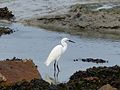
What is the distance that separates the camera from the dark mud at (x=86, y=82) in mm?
11359

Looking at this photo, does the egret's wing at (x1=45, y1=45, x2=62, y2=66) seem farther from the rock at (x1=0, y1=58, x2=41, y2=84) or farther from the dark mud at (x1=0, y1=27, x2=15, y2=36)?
the dark mud at (x1=0, y1=27, x2=15, y2=36)

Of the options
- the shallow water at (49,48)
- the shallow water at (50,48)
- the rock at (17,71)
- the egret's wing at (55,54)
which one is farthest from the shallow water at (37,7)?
the rock at (17,71)

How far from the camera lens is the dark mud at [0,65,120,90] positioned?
11.4 meters

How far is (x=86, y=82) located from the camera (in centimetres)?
1227

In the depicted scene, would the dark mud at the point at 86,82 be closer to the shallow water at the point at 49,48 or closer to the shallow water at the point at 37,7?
the shallow water at the point at 49,48

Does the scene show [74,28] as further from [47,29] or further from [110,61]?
[110,61]

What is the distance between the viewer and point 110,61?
1719cm

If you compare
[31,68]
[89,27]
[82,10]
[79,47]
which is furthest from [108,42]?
[31,68]

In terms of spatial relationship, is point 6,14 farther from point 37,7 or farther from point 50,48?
point 50,48

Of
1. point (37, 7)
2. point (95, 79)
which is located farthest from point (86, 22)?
point (95, 79)

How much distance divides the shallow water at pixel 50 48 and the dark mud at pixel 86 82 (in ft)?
3.54

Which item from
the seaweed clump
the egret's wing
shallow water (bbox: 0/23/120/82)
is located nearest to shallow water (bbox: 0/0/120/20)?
shallow water (bbox: 0/23/120/82)

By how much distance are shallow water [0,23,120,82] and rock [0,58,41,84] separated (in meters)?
1.48

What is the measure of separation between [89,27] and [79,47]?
4988 mm
